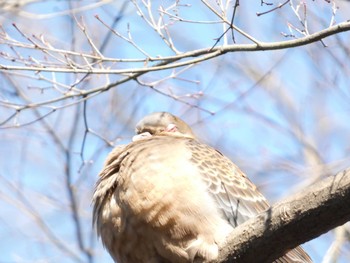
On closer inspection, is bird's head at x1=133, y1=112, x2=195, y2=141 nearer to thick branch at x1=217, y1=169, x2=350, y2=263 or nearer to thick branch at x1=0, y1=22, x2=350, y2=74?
thick branch at x1=0, y1=22, x2=350, y2=74

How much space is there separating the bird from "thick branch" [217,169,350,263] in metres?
0.36

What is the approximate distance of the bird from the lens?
441 cm

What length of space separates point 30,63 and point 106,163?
80cm

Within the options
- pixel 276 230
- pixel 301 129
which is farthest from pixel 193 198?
pixel 301 129

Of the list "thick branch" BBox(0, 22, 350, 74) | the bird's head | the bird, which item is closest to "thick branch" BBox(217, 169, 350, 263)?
the bird

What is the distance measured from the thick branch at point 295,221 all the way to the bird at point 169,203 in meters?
0.36

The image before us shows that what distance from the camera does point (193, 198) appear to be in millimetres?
4508

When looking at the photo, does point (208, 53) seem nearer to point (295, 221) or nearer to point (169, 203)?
point (169, 203)

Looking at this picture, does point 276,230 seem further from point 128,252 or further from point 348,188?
point 128,252

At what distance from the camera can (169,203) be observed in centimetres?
443

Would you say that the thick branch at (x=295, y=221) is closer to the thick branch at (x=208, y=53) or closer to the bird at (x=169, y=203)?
the bird at (x=169, y=203)

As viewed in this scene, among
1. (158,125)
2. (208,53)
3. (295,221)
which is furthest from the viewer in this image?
(158,125)

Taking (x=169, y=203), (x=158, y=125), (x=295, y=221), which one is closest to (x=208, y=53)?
(x=169, y=203)

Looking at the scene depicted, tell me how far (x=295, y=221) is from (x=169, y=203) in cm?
101
